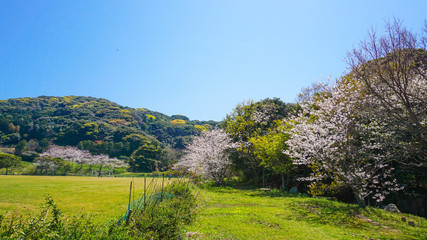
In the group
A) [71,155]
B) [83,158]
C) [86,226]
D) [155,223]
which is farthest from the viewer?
[71,155]

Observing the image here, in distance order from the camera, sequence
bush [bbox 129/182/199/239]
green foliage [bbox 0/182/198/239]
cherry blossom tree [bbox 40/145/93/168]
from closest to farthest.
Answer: green foliage [bbox 0/182/198/239]
bush [bbox 129/182/199/239]
cherry blossom tree [bbox 40/145/93/168]

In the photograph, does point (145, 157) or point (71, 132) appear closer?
point (145, 157)

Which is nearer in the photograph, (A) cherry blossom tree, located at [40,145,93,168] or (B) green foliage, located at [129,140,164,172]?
(B) green foliage, located at [129,140,164,172]

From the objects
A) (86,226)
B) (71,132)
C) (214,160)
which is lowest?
(86,226)

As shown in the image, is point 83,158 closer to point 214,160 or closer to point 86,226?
point 214,160

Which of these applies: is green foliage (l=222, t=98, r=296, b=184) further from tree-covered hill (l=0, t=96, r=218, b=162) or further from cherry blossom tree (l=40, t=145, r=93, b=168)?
cherry blossom tree (l=40, t=145, r=93, b=168)

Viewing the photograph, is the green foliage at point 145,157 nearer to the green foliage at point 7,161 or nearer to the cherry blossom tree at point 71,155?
the cherry blossom tree at point 71,155

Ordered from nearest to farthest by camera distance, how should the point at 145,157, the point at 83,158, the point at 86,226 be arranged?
the point at 86,226, the point at 145,157, the point at 83,158

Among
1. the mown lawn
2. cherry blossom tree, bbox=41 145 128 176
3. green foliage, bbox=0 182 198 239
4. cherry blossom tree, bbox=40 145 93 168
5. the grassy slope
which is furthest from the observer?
cherry blossom tree, bbox=40 145 93 168

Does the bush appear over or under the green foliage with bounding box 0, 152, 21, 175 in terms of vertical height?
under

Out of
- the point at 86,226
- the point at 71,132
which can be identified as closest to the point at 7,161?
the point at 71,132

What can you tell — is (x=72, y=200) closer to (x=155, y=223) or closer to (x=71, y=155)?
(x=155, y=223)

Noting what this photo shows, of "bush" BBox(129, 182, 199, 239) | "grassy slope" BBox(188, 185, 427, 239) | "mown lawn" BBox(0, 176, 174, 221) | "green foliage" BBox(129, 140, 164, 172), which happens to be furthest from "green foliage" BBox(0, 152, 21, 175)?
"bush" BBox(129, 182, 199, 239)

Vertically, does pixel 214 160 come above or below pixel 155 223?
above
